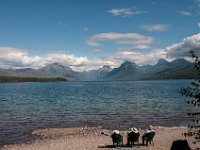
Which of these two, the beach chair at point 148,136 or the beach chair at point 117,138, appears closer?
the beach chair at point 117,138

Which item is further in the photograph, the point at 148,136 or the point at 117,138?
the point at 148,136

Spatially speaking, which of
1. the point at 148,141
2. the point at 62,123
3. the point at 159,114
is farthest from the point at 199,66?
the point at 159,114

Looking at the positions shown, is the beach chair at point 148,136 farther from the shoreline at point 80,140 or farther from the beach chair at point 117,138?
the beach chair at point 117,138

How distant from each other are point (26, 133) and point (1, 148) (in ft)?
28.9

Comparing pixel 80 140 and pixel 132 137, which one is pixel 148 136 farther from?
pixel 80 140

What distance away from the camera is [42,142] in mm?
36188

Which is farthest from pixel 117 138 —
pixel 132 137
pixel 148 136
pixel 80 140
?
pixel 80 140

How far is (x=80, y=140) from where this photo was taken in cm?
3588

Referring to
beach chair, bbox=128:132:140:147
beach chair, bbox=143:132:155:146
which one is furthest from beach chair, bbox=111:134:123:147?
beach chair, bbox=143:132:155:146

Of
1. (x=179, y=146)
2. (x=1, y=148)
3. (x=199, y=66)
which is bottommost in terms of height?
(x=1, y=148)

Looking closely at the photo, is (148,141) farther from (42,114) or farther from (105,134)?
(42,114)

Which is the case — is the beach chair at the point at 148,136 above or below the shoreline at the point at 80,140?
above

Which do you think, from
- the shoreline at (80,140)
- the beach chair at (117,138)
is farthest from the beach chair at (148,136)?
the beach chair at (117,138)

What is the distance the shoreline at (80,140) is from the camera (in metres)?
31.9
